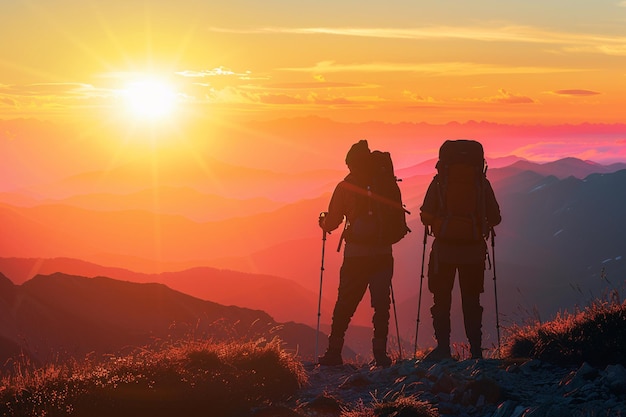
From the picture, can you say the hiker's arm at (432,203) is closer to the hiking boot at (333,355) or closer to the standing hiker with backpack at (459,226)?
the standing hiker with backpack at (459,226)

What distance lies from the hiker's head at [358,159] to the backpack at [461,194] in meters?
1.45

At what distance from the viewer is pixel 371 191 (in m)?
12.4

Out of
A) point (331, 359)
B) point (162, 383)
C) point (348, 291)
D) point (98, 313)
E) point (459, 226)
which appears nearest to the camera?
point (162, 383)

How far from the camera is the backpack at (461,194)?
11305 mm

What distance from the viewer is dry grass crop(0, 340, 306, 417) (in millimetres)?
8305

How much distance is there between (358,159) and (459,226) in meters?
2.06

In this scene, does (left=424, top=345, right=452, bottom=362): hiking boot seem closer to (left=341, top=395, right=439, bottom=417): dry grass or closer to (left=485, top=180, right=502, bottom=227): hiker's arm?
(left=485, top=180, right=502, bottom=227): hiker's arm

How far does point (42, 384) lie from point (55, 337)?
54.4 m

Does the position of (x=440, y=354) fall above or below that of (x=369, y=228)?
below

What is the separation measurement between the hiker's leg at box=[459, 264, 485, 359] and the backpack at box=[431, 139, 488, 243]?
55cm

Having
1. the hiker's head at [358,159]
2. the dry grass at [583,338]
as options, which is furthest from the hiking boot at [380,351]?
the hiker's head at [358,159]

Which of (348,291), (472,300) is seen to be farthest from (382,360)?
(472,300)

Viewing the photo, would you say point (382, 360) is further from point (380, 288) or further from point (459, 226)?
point (459, 226)

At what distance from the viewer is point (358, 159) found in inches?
489
